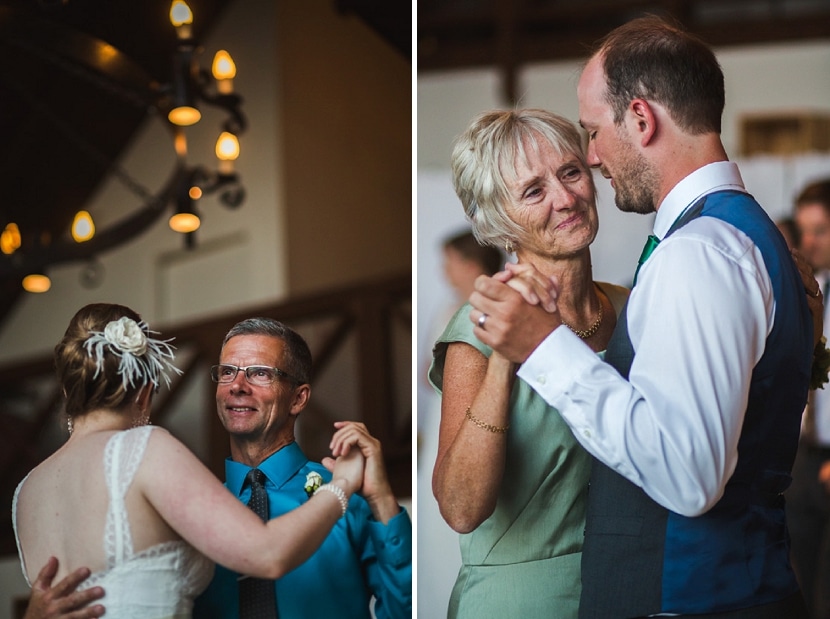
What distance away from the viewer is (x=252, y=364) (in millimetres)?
2268

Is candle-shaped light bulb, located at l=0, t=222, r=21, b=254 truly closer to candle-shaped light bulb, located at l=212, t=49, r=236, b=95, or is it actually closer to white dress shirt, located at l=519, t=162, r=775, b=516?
candle-shaped light bulb, located at l=212, t=49, r=236, b=95

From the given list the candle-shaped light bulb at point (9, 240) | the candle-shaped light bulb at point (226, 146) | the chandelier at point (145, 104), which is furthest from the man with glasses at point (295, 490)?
the candle-shaped light bulb at point (9, 240)

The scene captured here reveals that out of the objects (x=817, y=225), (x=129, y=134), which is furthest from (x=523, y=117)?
(x=129, y=134)

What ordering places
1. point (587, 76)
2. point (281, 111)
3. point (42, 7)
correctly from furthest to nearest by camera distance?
point (281, 111) < point (42, 7) < point (587, 76)

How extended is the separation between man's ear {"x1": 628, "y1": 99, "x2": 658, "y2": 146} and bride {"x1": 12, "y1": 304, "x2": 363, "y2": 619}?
0.83 m

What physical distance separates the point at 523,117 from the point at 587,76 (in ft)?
0.75

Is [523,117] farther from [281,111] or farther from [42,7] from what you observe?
[281,111]

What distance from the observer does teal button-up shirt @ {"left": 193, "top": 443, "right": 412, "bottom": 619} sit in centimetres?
213

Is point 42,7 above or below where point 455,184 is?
above

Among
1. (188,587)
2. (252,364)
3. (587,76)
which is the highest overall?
(587,76)

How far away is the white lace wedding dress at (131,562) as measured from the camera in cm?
194

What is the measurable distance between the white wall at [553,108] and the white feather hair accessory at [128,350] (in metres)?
2.67

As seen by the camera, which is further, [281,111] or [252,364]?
[281,111]

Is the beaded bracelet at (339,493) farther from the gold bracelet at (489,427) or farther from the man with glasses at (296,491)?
the gold bracelet at (489,427)
